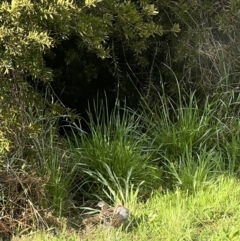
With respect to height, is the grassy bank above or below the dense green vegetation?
below

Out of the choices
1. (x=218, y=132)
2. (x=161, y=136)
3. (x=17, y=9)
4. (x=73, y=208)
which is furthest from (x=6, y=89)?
(x=218, y=132)

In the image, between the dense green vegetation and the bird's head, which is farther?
the bird's head

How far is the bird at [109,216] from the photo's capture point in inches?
159

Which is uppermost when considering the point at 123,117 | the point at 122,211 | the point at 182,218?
the point at 123,117

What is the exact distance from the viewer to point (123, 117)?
505 cm

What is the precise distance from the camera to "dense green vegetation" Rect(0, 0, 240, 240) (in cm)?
394

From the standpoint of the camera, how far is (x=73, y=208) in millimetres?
4355

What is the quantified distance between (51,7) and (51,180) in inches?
49.5

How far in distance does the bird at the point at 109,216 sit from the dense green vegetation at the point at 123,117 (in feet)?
0.21

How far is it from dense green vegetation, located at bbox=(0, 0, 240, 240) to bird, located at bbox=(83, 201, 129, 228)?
63 millimetres

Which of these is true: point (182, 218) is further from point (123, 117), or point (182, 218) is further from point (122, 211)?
point (123, 117)

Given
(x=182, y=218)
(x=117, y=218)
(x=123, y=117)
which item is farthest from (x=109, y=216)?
(x=123, y=117)

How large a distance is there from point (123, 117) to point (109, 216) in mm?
1166

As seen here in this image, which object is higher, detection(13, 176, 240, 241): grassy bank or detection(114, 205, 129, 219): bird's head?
detection(114, 205, 129, 219): bird's head
